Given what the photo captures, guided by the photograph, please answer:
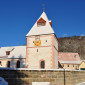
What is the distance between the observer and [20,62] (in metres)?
28.8

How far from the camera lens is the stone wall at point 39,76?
10.2 meters

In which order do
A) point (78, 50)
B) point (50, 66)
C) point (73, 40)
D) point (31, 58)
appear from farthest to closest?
point (73, 40), point (78, 50), point (31, 58), point (50, 66)

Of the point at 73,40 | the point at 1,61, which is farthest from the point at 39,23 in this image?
the point at 73,40

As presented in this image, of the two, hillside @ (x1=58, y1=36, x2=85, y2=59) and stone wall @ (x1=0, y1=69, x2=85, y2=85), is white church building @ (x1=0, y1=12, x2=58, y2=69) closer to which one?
stone wall @ (x1=0, y1=69, x2=85, y2=85)

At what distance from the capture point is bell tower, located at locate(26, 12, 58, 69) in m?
25.7

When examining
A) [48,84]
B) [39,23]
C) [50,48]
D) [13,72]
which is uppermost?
[39,23]

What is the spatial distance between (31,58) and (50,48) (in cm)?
411

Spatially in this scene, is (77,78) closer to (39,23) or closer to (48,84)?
(48,84)

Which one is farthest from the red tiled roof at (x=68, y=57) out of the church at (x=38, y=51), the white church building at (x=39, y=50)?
the white church building at (x=39, y=50)

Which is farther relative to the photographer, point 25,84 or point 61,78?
point 61,78

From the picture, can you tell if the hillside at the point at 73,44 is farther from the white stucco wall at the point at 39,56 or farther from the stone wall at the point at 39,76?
the stone wall at the point at 39,76

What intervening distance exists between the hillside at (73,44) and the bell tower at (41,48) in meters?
58.0

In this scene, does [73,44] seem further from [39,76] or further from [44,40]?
[39,76]

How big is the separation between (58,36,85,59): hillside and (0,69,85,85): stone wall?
71835mm
